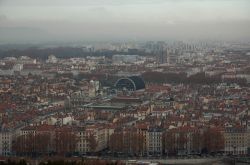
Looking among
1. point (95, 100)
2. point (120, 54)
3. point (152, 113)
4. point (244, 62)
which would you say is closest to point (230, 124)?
point (152, 113)

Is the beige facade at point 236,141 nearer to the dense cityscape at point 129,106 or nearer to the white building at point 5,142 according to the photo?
the dense cityscape at point 129,106

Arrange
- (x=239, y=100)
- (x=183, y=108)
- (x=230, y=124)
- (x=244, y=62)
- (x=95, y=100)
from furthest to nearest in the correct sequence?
(x=244, y=62) < (x=95, y=100) < (x=239, y=100) < (x=183, y=108) < (x=230, y=124)

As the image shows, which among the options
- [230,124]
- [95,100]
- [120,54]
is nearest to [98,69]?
[120,54]

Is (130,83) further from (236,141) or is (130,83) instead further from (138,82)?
(236,141)

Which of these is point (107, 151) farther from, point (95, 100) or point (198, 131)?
point (95, 100)

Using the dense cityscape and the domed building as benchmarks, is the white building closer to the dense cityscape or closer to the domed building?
the dense cityscape

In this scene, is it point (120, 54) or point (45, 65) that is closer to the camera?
point (45, 65)

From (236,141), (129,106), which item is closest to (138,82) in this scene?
(129,106)

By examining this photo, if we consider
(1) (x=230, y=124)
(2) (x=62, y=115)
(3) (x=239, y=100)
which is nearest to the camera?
(1) (x=230, y=124)

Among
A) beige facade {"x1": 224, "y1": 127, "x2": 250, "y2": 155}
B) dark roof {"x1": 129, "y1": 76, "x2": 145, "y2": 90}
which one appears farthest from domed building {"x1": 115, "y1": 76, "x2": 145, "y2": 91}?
beige facade {"x1": 224, "y1": 127, "x2": 250, "y2": 155}
